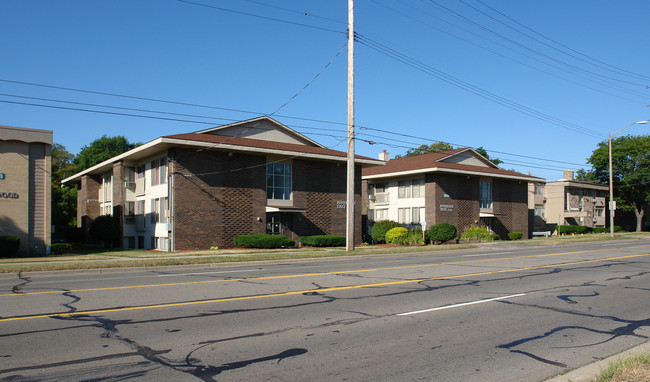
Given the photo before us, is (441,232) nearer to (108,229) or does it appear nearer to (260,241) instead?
(260,241)

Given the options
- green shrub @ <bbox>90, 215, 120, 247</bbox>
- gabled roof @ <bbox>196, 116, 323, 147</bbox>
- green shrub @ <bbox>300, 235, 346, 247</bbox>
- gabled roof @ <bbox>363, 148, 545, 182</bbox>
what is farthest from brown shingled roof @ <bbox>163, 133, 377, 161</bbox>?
green shrub @ <bbox>90, 215, 120, 247</bbox>

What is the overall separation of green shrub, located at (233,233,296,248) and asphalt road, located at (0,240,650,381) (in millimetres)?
14805

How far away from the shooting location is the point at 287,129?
3444cm

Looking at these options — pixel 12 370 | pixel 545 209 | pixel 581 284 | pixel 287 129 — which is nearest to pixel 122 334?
pixel 12 370

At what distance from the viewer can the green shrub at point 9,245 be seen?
77.6 feet

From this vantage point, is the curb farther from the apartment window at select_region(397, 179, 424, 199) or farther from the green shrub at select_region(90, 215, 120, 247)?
the apartment window at select_region(397, 179, 424, 199)

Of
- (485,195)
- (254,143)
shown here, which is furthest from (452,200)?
(254,143)

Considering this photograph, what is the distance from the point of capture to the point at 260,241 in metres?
28.6

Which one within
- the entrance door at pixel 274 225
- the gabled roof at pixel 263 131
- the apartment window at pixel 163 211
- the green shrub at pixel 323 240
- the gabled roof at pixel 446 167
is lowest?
the green shrub at pixel 323 240

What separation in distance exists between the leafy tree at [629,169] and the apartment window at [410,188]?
36386 mm

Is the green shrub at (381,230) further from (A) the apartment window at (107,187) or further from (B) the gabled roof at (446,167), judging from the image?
(A) the apartment window at (107,187)

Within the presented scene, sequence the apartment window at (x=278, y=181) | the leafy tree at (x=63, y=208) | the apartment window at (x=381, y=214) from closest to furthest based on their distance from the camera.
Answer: the apartment window at (x=278, y=181)
the apartment window at (x=381, y=214)
the leafy tree at (x=63, y=208)

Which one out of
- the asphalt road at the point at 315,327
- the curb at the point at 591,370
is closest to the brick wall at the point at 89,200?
the asphalt road at the point at 315,327

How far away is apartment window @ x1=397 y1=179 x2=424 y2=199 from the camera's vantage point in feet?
137
